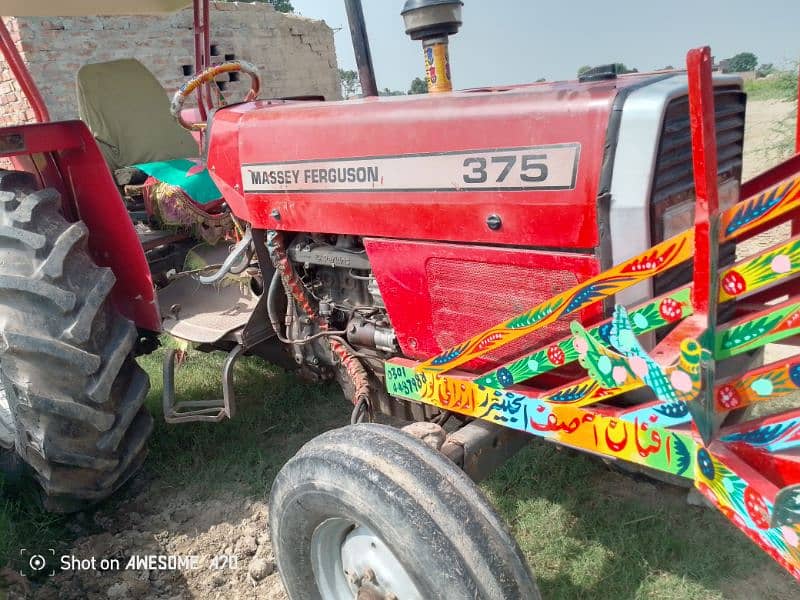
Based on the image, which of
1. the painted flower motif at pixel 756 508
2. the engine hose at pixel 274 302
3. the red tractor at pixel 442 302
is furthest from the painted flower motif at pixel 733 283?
the engine hose at pixel 274 302

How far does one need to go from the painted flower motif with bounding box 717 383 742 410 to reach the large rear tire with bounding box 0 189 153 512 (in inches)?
76.5

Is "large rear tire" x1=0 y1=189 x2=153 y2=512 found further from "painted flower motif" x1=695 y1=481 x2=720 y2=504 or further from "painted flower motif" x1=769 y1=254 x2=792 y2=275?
"painted flower motif" x1=769 y1=254 x2=792 y2=275

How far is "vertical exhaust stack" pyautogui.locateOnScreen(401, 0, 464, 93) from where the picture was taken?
206 centimetres

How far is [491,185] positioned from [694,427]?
0.75m

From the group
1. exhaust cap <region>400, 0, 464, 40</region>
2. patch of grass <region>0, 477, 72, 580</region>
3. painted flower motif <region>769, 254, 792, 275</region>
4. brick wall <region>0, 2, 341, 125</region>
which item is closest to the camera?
painted flower motif <region>769, 254, 792, 275</region>

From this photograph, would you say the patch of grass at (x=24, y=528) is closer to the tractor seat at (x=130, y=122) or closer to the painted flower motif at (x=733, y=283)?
the tractor seat at (x=130, y=122)

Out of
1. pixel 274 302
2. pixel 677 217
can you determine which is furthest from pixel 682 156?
pixel 274 302

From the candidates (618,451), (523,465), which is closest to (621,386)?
(618,451)

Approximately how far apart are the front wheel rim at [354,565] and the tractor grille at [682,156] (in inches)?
37.9

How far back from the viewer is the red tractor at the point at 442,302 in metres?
1.38

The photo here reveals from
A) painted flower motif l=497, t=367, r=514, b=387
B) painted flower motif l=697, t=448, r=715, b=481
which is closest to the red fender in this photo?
painted flower motif l=497, t=367, r=514, b=387

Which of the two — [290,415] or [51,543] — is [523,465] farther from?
[51,543]

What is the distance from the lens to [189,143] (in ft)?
13.6

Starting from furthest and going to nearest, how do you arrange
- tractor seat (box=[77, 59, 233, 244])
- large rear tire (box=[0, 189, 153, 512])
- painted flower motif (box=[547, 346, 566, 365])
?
tractor seat (box=[77, 59, 233, 244]), large rear tire (box=[0, 189, 153, 512]), painted flower motif (box=[547, 346, 566, 365])
